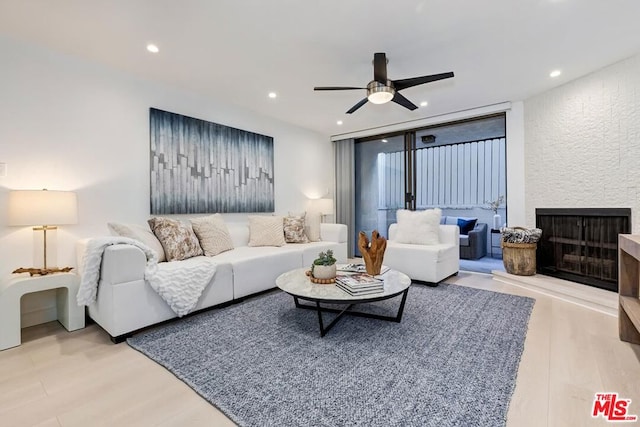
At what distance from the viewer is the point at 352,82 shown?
10.6 ft

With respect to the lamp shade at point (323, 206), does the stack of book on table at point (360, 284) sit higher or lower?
lower

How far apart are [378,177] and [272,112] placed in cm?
226

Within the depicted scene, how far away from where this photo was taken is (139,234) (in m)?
2.57

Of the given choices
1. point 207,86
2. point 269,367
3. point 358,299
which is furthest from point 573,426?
point 207,86

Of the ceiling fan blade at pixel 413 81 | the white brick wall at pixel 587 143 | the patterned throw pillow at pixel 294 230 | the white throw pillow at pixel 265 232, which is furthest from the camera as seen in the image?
the patterned throw pillow at pixel 294 230

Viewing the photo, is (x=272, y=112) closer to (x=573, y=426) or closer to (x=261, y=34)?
(x=261, y=34)

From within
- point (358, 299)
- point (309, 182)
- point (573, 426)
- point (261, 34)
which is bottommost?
point (573, 426)

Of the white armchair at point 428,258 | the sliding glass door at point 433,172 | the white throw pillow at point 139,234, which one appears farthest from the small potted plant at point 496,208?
the white throw pillow at point 139,234

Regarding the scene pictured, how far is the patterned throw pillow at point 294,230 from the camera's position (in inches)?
157

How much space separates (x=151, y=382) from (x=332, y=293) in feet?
3.82

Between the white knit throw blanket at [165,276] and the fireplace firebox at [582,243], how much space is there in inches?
156
